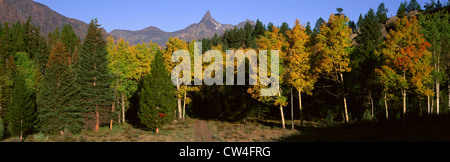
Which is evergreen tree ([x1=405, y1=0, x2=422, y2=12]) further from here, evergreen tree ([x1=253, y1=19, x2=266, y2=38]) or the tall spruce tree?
the tall spruce tree

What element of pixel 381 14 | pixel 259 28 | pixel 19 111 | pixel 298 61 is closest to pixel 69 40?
pixel 19 111

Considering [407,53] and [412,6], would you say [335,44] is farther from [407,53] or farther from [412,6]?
[412,6]

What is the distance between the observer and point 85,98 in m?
31.8

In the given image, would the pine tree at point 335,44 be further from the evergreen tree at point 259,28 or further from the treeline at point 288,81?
the evergreen tree at point 259,28

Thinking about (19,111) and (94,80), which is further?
(19,111)

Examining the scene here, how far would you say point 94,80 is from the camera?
3198cm

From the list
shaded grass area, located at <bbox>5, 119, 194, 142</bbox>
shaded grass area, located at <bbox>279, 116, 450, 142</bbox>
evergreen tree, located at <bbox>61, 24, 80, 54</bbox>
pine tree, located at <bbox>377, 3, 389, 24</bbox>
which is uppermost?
pine tree, located at <bbox>377, 3, 389, 24</bbox>

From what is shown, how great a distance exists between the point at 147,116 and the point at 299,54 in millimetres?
18564

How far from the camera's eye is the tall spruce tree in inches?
1243

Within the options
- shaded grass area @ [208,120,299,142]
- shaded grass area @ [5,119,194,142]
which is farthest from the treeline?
shaded grass area @ [208,120,299,142]

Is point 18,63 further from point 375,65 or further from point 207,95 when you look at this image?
point 375,65

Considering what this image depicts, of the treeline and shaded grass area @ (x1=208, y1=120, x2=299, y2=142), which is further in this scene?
the treeline

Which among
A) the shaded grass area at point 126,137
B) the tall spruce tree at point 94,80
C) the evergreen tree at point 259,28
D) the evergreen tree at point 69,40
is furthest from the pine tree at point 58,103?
the evergreen tree at point 259,28
